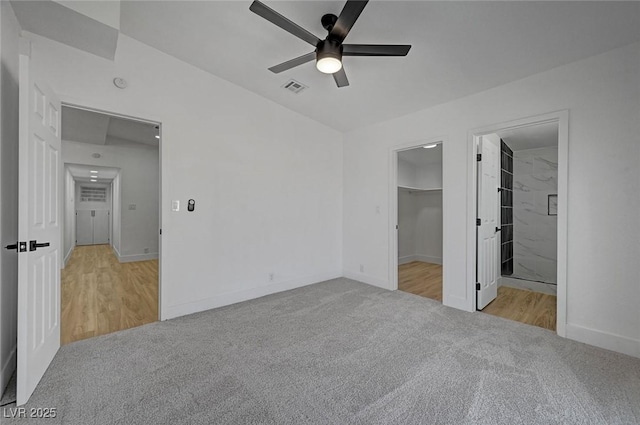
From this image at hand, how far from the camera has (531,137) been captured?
180 inches

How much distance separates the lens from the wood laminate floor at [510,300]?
3.15 m

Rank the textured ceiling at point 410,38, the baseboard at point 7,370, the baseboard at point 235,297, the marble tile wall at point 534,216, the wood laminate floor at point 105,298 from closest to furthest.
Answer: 1. the baseboard at point 7,370
2. the textured ceiling at point 410,38
3. the wood laminate floor at point 105,298
4. the baseboard at point 235,297
5. the marble tile wall at point 534,216

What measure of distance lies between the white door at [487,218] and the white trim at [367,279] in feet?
4.03

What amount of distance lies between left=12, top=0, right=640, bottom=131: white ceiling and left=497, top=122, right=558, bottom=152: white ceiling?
1.51m

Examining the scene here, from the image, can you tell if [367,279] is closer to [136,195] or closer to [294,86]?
[294,86]

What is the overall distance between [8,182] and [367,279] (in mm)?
4181

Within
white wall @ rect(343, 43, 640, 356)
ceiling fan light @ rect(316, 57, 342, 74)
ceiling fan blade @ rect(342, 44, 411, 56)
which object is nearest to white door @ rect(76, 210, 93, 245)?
ceiling fan light @ rect(316, 57, 342, 74)

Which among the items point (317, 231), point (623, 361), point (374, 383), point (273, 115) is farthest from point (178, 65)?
point (623, 361)

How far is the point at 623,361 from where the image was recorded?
223cm

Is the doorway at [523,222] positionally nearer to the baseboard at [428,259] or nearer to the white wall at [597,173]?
the white wall at [597,173]

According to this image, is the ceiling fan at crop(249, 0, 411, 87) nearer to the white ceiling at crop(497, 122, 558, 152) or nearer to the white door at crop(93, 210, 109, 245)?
the white ceiling at crop(497, 122, 558, 152)

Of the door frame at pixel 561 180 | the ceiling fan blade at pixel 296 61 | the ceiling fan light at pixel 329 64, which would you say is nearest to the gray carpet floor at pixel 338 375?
the door frame at pixel 561 180

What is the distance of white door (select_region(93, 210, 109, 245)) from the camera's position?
10.0 meters

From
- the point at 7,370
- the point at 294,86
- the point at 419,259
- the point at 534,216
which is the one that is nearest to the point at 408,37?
the point at 294,86
